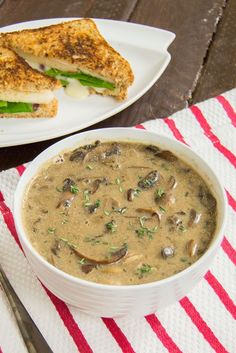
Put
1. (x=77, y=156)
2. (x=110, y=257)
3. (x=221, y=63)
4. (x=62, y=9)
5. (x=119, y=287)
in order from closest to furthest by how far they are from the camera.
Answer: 1. (x=119, y=287)
2. (x=110, y=257)
3. (x=77, y=156)
4. (x=221, y=63)
5. (x=62, y=9)

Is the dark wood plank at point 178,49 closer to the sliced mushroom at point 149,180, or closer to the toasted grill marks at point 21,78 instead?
the toasted grill marks at point 21,78

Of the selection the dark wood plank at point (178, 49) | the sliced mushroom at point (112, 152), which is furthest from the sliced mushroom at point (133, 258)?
the dark wood plank at point (178, 49)

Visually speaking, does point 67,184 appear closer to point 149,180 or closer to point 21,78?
point 149,180

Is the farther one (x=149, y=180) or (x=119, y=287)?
(x=149, y=180)

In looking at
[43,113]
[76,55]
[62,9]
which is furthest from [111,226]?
[62,9]

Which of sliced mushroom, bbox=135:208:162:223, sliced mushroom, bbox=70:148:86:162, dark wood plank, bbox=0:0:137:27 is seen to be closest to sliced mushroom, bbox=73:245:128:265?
sliced mushroom, bbox=135:208:162:223
